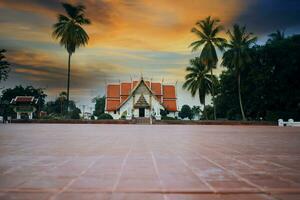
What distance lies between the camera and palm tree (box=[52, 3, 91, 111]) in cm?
4256

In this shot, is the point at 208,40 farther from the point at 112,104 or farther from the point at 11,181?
the point at 11,181

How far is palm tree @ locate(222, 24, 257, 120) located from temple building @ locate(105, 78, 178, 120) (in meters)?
12.8

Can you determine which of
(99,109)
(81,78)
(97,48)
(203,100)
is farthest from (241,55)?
(99,109)

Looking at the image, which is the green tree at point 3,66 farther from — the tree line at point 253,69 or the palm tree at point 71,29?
the tree line at point 253,69

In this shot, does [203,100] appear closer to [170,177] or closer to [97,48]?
[97,48]

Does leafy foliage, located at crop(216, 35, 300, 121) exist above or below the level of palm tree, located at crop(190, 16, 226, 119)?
below

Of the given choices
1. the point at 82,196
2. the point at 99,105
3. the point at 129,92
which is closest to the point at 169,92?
the point at 129,92

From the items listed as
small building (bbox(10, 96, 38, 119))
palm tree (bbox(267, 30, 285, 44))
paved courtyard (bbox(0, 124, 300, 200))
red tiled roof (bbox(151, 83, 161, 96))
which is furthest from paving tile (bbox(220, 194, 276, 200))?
red tiled roof (bbox(151, 83, 161, 96))

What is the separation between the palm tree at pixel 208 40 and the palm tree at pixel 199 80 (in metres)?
7.10

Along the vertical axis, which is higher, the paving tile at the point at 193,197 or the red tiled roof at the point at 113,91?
the red tiled roof at the point at 113,91

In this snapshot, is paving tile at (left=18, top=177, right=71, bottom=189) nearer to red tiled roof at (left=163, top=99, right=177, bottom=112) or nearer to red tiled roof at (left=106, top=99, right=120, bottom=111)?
red tiled roof at (left=106, top=99, right=120, bottom=111)

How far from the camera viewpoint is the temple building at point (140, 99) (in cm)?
5131

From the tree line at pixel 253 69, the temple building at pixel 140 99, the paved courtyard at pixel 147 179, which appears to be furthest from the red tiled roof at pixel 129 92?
the paved courtyard at pixel 147 179

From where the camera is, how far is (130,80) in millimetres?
58000
